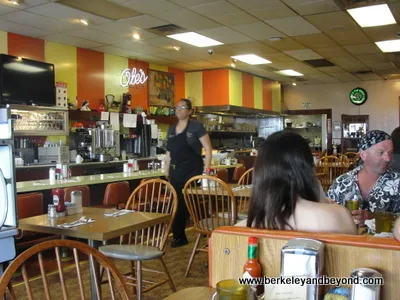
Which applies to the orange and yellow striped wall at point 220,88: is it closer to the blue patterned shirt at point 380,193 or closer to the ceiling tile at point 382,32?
the ceiling tile at point 382,32

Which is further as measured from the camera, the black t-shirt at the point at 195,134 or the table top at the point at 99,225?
the black t-shirt at the point at 195,134

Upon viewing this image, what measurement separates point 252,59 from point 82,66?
373 cm

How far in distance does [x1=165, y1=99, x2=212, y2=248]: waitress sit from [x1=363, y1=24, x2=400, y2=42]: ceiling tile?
147 inches

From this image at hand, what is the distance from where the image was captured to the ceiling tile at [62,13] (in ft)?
18.5

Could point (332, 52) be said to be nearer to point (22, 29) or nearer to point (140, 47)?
point (140, 47)

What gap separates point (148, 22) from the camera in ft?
21.2

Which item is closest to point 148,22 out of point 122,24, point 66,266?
point 122,24

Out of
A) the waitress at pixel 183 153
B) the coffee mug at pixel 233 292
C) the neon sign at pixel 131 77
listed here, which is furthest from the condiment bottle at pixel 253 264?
the neon sign at pixel 131 77

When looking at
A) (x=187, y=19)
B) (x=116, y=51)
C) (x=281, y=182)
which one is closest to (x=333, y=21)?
(x=187, y=19)

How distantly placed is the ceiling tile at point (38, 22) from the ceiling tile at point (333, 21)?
3.62 metres

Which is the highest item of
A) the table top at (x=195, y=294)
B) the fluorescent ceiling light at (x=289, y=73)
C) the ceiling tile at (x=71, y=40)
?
the ceiling tile at (x=71, y=40)

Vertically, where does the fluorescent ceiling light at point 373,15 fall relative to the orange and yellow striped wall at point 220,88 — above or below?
above

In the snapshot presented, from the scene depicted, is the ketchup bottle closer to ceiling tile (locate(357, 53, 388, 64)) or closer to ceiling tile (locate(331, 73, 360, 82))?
ceiling tile (locate(357, 53, 388, 64))

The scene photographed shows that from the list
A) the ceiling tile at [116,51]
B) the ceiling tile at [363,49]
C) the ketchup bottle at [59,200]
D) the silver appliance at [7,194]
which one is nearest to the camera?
the silver appliance at [7,194]
